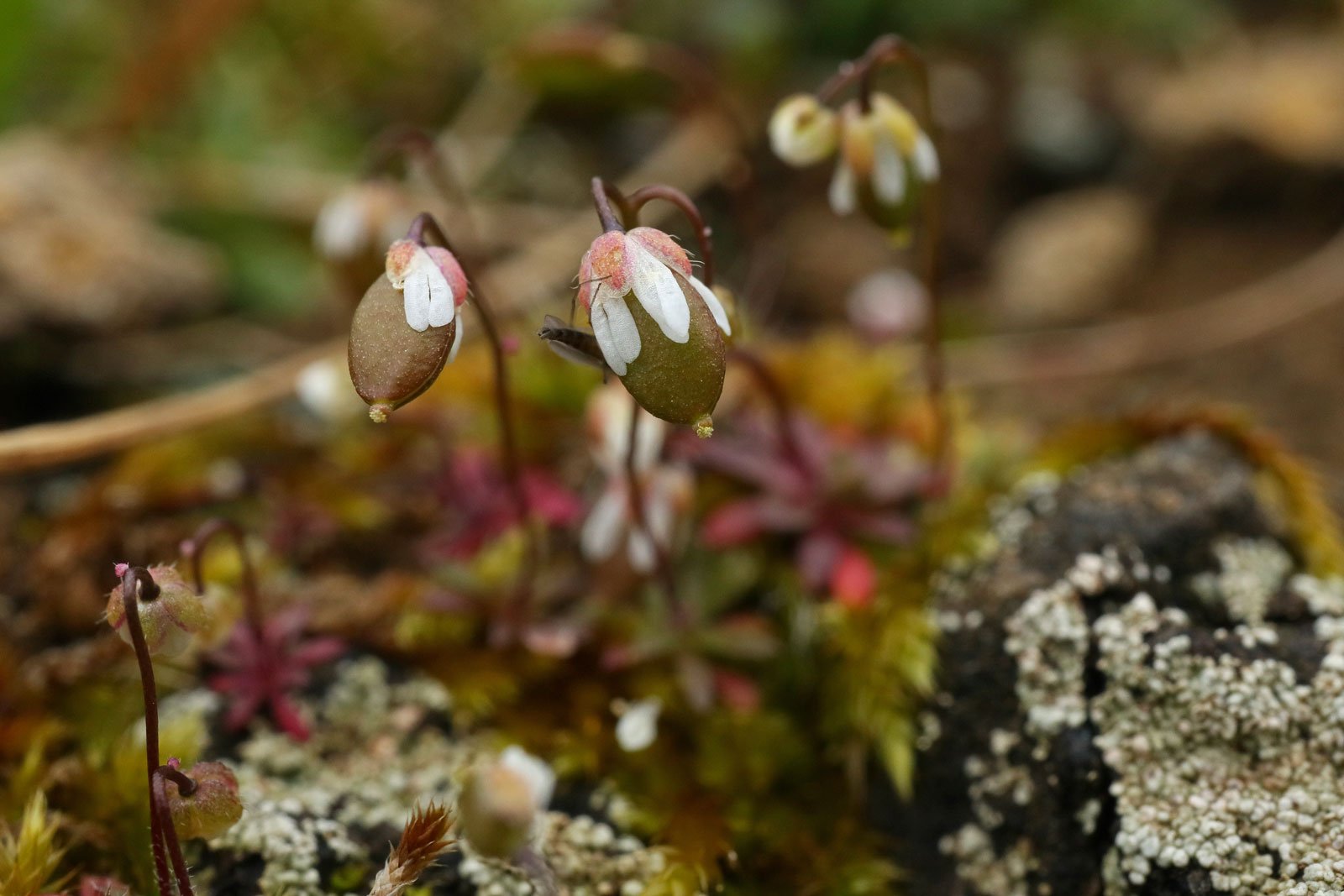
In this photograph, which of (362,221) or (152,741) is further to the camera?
(362,221)

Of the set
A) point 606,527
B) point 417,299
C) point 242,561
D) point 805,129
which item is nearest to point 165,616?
point 242,561

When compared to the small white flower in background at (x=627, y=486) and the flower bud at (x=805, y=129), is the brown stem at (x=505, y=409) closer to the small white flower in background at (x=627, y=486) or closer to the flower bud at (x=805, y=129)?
the small white flower in background at (x=627, y=486)

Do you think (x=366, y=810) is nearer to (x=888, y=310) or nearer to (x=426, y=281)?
(x=426, y=281)

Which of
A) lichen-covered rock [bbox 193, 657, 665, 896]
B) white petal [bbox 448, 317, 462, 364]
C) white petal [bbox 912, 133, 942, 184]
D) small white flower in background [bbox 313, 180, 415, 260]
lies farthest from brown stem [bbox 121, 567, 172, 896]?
white petal [bbox 912, 133, 942, 184]

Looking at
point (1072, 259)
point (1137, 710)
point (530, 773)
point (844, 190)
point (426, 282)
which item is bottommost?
point (530, 773)

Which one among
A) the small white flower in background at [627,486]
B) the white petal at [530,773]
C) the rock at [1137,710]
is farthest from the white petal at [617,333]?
the rock at [1137,710]

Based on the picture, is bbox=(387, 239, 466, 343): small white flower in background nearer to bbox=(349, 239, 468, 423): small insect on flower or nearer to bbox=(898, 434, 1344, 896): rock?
bbox=(349, 239, 468, 423): small insect on flower
